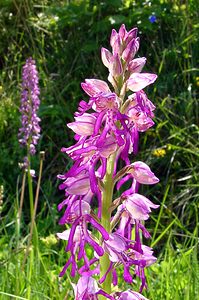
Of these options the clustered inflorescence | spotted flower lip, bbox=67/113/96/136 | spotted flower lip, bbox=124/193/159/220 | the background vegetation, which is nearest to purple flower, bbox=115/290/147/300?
the clustered inflorescence

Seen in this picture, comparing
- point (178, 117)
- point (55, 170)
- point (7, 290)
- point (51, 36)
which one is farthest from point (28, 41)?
point (7, 290)

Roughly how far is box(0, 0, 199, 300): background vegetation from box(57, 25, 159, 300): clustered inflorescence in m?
2.76

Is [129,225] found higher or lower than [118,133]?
lower

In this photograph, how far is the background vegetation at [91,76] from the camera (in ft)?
15.2

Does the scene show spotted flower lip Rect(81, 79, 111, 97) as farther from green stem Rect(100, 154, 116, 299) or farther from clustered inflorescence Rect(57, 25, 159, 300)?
green stem Rect(100, 154, 116, 299)

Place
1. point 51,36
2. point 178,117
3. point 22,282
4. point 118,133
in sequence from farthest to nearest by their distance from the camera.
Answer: point 51,36 < point 178,117 < point 22,282 < point 118,133

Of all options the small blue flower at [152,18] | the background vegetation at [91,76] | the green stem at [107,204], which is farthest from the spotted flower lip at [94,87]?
the small blue flower at [152,18]

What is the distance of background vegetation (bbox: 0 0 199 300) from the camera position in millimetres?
4621

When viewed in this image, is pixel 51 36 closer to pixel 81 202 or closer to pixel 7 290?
pixel 7 290

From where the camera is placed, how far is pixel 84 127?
54.2 inches

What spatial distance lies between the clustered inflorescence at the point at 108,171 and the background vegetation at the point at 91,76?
2.76m

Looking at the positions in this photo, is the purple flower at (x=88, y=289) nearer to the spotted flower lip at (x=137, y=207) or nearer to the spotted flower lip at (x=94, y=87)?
the spotted flower lip at (x=137, y=207)

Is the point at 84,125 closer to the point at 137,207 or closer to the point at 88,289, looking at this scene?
the point at 137,207

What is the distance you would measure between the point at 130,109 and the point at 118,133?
4.1 inches
